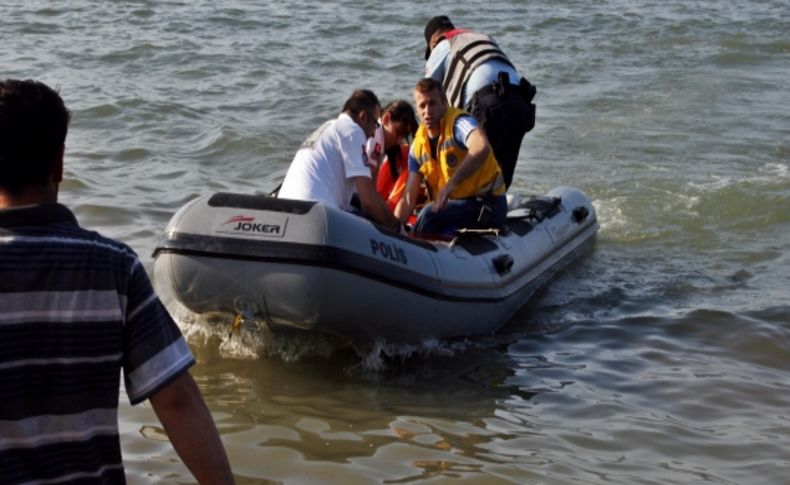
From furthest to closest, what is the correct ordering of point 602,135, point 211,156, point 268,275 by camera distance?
point 602,135 → point 211,156 → point 268,275

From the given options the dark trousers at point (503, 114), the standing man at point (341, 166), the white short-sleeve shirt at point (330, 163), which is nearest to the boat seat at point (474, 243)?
the standing man at point (341, 166)

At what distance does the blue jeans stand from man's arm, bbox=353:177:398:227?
49 centimetres

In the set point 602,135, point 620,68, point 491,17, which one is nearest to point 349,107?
point 602,135

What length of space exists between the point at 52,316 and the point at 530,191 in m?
7.19

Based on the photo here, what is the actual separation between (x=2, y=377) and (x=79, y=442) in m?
0.16

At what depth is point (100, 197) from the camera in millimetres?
8094

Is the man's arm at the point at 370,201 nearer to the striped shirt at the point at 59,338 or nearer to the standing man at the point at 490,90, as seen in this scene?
the standing man at the point at 490,90

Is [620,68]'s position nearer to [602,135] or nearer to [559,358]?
[602,135]

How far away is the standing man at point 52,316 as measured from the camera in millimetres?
1968

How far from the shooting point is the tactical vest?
702 cm

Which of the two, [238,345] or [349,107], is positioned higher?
[349,107]

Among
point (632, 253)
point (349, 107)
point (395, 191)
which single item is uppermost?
point (349, 107)

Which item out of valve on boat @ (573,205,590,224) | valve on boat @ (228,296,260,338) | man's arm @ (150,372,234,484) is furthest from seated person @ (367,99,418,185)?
Answer: man's arm @ (150,372,234,484)

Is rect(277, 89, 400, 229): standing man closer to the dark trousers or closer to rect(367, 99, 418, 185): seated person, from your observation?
rect(367, 99, 418, 185): seated person
